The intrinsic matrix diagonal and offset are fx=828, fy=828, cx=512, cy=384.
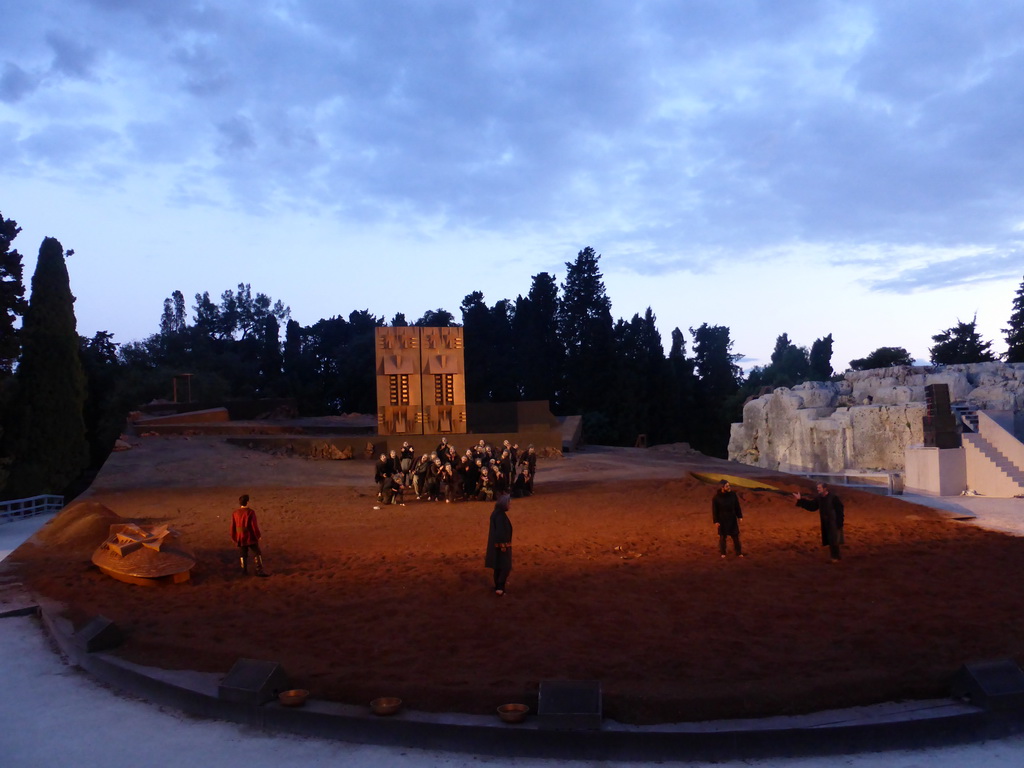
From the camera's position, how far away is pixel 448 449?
2308 centimetres

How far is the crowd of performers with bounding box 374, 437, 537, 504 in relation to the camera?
2211 cm

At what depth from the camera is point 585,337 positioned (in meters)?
61.4

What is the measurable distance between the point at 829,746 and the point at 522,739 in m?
2.46

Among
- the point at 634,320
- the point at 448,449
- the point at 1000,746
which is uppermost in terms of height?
the point at 634,320

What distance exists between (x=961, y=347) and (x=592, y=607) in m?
51.1

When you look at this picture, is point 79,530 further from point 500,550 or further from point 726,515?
point 726,515

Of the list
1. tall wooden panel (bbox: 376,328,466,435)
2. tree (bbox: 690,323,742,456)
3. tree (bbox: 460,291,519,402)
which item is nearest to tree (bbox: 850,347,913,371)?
tree (bbox: 690,323,742,456)

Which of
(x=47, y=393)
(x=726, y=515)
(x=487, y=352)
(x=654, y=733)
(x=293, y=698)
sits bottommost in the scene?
(x=654, y=733)

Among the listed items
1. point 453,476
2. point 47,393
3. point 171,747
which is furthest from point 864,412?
point 47,393

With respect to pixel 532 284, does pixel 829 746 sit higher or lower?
lower

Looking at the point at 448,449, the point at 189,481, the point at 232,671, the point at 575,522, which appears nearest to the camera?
the point at 232,671

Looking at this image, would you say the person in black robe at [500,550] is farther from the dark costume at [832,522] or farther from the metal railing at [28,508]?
the metal railing at [28,508]

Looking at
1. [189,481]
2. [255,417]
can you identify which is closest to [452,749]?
[189,481]

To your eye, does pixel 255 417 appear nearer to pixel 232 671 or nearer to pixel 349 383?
pixel 349 383
